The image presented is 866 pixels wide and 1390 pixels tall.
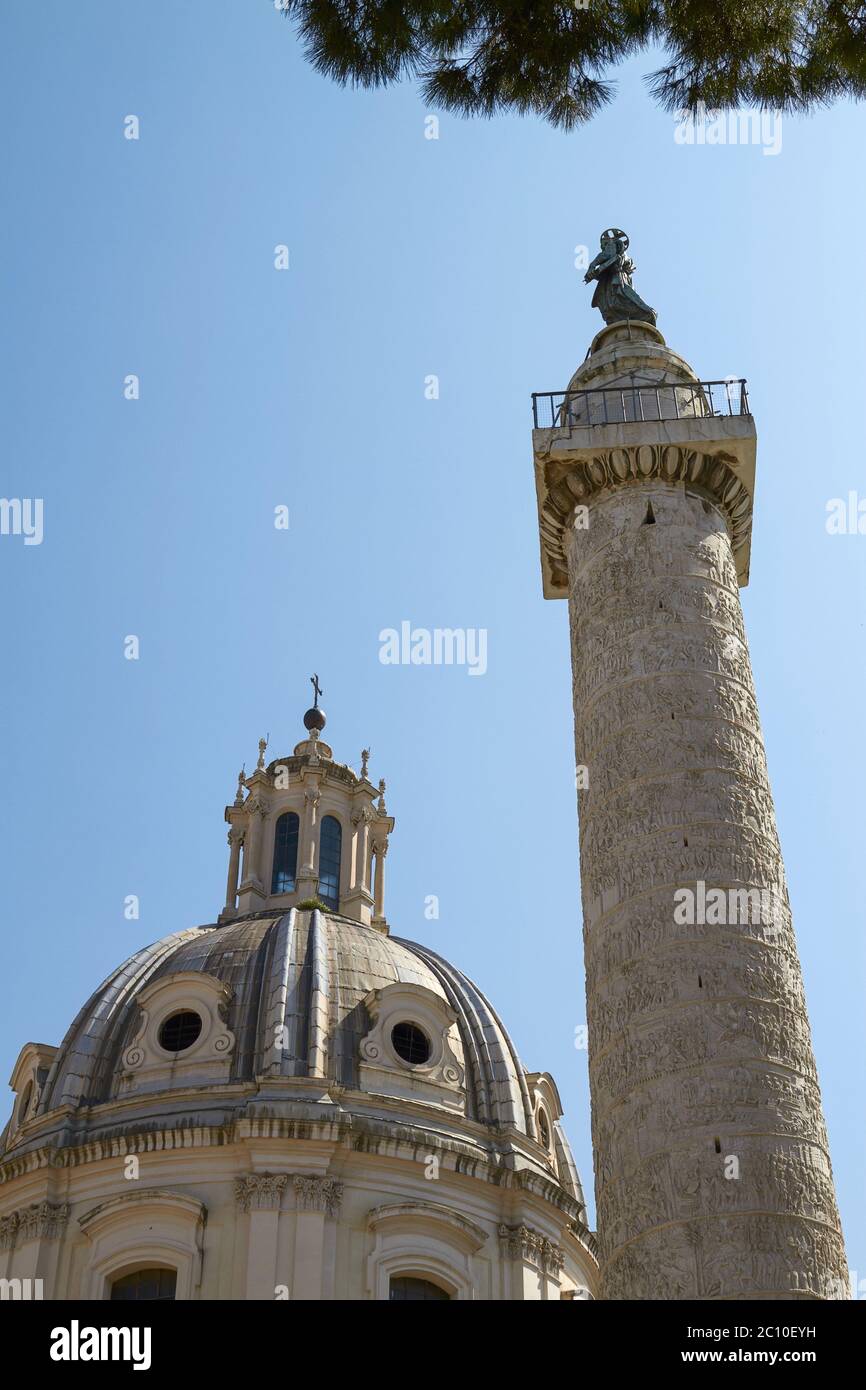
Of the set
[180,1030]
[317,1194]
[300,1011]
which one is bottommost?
[317,1194]

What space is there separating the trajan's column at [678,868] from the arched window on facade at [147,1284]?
57.4ft

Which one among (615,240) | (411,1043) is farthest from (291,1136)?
(615,240)

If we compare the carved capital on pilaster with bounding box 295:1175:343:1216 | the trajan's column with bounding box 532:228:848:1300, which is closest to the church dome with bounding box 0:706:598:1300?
the carved capital on pilaster with bounding box 295:1175:343:1216

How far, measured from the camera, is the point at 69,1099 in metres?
32.0

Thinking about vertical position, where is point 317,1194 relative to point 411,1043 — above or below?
below

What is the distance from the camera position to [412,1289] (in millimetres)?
29578

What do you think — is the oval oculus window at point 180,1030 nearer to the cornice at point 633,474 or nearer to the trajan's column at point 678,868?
the trajan's column at point 678,868

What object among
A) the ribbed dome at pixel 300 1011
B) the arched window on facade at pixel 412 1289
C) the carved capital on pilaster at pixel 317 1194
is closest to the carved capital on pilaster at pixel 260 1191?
the carved capital on pilaster at pixel 317 1194

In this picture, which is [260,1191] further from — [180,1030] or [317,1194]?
[180,1030]

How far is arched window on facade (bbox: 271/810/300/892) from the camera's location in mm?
40188

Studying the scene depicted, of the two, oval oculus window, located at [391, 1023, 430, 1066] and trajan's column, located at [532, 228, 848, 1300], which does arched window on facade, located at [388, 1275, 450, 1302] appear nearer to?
oval oculus window, located at [391, 1023, 430, 1066]

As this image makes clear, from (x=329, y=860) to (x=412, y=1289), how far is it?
1319cm
